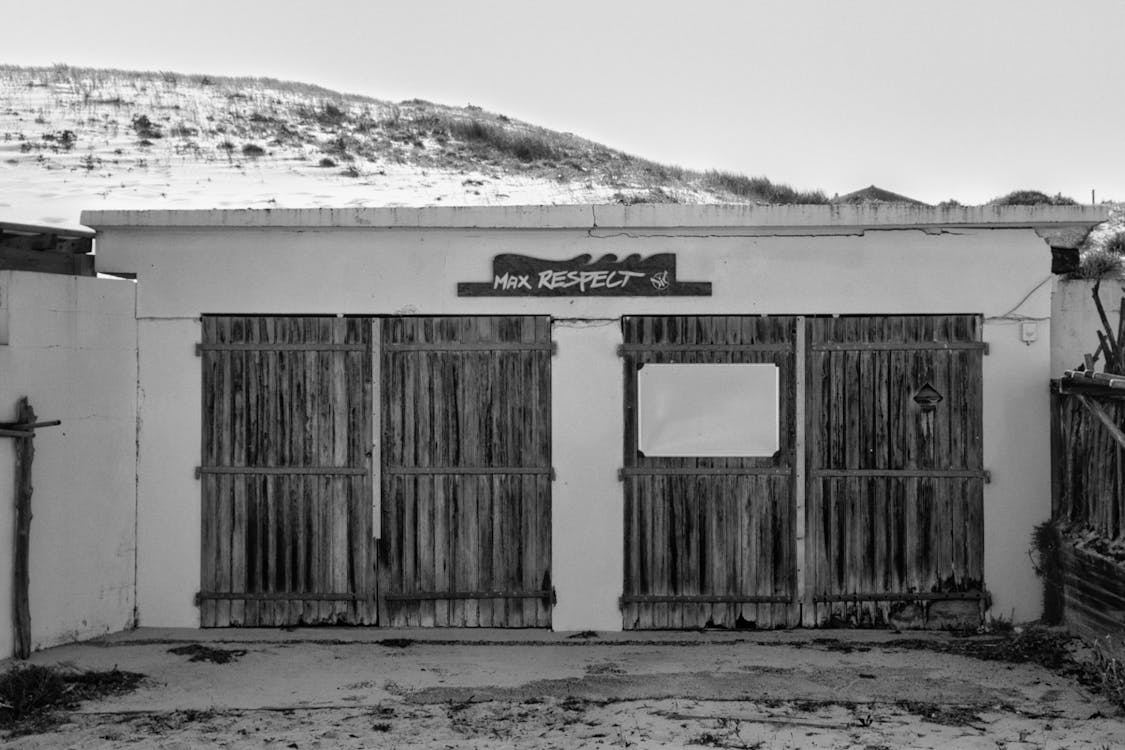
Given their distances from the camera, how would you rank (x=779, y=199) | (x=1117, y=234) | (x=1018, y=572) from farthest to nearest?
1. (x=779, y=199)
2. (x=1117, y=234)
3. (x=1018, y=572)

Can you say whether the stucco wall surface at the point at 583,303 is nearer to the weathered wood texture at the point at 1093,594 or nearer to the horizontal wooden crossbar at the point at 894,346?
the horizontal wooden crossbar at the point at 894,346

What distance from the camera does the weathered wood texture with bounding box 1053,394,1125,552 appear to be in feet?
28.2

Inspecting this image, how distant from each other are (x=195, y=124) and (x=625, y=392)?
2946 cm

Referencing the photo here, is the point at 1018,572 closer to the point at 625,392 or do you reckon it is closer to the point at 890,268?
the point at 890,268

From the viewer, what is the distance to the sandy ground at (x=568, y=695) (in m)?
6.96

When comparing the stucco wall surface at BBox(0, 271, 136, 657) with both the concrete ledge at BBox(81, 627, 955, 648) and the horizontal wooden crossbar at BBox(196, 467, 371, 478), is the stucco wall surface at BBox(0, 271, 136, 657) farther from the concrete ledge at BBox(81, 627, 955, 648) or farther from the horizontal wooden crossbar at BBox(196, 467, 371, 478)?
the horizontal wooden crossbar at BBox(196, 467, 371, 478)

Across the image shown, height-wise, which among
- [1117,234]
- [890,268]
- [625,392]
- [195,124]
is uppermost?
[195,124]

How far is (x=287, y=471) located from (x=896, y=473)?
4.49 m

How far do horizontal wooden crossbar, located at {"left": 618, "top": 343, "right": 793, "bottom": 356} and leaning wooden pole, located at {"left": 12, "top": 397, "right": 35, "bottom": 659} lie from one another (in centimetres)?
413

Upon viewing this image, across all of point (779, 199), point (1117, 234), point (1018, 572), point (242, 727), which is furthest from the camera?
point (779, 199)

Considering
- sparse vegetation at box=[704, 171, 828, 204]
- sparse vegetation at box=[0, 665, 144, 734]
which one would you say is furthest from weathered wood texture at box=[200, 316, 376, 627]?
sparse vegetation at box=[704, 171, 828, 204]

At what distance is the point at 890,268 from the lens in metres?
9.63

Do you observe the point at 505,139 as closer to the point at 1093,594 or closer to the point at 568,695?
the point at 1093,594

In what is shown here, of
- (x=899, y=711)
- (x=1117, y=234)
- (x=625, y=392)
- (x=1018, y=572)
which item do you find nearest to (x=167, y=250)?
(x=625, y=392)
